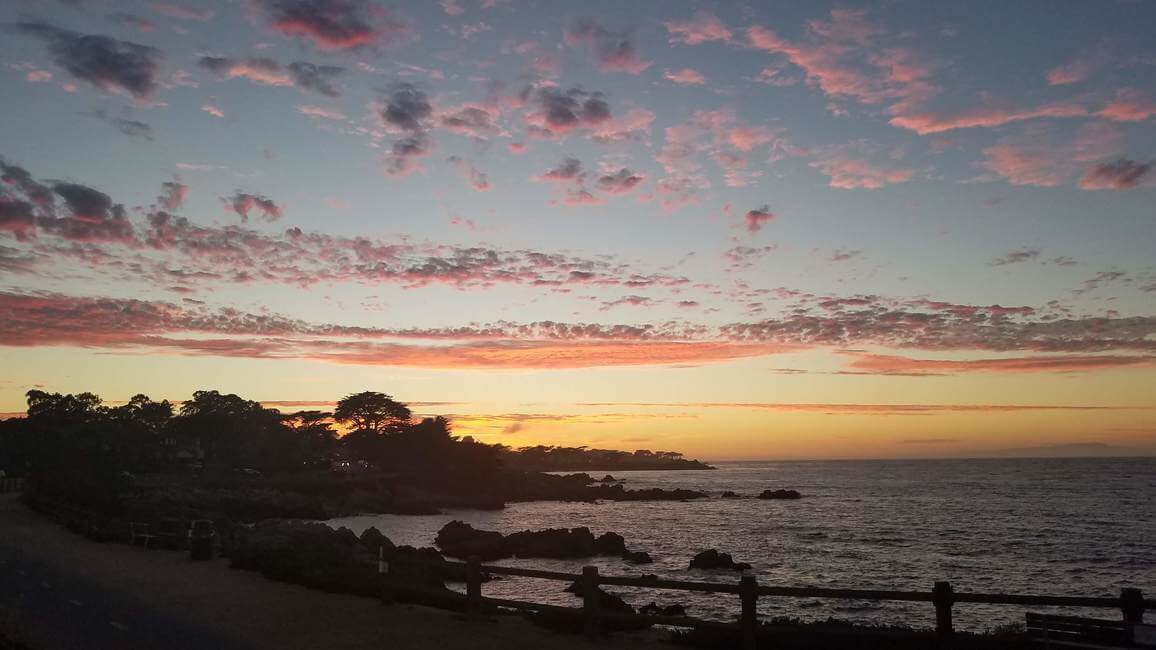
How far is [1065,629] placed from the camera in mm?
11352

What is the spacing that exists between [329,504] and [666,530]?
3642cm

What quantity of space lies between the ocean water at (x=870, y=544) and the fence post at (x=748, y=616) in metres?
14.7

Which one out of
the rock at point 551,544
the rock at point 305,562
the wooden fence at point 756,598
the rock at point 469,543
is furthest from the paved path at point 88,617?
the rock at point 551,544

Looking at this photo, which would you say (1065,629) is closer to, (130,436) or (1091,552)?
(1091,552)

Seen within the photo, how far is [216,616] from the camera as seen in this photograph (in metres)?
15.6

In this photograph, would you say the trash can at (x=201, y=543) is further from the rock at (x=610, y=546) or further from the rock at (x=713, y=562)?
the rock at (x=610, y=546)

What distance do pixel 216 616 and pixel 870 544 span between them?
49.3m

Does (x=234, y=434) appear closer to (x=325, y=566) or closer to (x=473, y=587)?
(x=325, y=566)

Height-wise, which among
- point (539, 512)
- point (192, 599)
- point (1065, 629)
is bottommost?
point (539, 512)

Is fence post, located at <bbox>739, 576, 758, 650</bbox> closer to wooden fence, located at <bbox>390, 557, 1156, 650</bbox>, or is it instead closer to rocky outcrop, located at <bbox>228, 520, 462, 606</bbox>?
wooden fence, located at <bbox>390, 557, 1156, 650</bbox>

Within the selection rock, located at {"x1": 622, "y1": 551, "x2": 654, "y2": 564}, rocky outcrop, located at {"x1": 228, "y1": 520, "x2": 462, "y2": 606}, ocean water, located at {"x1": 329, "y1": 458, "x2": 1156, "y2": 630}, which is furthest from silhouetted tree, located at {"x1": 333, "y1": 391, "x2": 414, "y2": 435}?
rocky outcrop, located at {"x1": 228, "y1": 520, "x2": 462, "y2": 606}

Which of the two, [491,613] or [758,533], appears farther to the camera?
[758,533]

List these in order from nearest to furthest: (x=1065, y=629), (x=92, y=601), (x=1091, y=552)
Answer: (x=1065, y=629) < (x=92, y=601) < (x=1091, y=552)

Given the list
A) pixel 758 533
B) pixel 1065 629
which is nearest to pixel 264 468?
pixel 758 533
